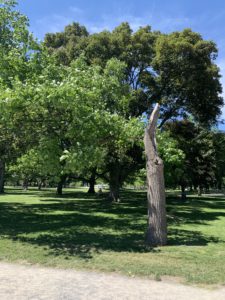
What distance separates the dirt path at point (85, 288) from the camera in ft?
18.6

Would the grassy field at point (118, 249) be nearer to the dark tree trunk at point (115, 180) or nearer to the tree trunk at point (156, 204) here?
the tree trunk at point (156, 204)

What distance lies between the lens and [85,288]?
6.03 metres

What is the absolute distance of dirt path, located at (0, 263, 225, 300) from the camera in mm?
5664

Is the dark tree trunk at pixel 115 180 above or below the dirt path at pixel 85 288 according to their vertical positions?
above

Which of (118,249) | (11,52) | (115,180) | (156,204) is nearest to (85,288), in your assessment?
(118,249)

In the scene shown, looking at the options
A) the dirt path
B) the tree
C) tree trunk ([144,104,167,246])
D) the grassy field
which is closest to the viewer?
the dirt path

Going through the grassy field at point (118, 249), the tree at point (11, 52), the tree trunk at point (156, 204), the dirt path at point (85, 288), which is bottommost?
the dirt path at point (85, 288)

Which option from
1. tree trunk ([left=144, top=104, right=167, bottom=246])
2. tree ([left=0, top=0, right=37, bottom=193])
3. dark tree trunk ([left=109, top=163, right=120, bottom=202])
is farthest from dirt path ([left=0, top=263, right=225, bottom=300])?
dark tree trunk ([left=109, top=163, right=120, bottom=202])

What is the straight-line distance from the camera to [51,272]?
22.9 ft

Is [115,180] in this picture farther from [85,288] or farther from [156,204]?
[85,288]

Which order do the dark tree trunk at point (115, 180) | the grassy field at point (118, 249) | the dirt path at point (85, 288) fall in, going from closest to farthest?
the dirt path at point (85, 288)
the grassy field at point (118, 249)
the dark tree trunk at point (115, 180)

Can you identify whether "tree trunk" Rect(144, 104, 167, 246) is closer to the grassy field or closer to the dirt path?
the grassy field

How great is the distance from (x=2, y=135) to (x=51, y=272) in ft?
20.6

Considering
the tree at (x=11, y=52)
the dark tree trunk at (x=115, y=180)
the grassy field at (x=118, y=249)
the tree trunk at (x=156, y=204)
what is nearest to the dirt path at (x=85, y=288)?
the grassy field at (x=118, y=249)
